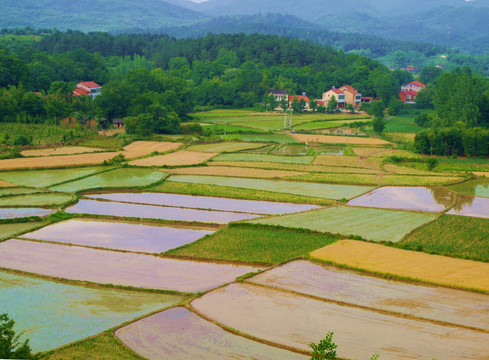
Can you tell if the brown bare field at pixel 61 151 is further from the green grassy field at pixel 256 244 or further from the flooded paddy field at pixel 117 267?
the green grassy field at pixel 256 244

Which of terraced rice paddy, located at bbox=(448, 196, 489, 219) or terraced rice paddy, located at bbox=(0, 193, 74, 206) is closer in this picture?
terraced rice paddy, located at bbox=(448, 196, 489, 219)


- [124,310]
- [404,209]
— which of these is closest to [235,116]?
[404,209]

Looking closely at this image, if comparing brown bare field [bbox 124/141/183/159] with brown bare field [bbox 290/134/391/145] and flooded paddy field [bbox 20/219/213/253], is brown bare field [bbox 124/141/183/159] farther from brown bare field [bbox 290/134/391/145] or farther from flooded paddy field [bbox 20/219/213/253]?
flooded paddy field [bbox 20/219/213/253]

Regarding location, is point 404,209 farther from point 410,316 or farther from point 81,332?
point 81,332

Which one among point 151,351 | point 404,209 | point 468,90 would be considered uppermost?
point 468,90

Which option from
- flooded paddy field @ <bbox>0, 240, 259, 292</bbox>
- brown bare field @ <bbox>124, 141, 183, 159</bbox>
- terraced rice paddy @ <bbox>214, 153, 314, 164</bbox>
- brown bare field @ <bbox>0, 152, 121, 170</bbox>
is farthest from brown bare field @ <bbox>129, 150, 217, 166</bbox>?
flooded paddy field @ <bbox>0, 240, 259, 292</bbox>

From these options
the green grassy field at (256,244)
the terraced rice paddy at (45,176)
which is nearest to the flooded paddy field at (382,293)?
the green grassy field at (256,244)
